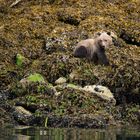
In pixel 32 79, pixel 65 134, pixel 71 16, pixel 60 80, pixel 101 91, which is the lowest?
pixel 60 80

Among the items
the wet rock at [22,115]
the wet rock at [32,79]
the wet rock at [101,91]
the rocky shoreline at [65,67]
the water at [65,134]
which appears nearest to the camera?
the water at [65,134]

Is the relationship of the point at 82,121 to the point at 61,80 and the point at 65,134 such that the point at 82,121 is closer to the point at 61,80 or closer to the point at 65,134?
the point at 65,134

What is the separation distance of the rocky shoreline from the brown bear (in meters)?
0.20

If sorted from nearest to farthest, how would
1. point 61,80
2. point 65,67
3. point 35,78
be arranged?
point 35,78
point 61,80
point 65,67

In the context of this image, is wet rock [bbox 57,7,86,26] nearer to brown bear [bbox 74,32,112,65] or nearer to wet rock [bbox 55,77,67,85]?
brown bear [bbox 74,32,112,65]

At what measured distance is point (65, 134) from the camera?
38.4ft

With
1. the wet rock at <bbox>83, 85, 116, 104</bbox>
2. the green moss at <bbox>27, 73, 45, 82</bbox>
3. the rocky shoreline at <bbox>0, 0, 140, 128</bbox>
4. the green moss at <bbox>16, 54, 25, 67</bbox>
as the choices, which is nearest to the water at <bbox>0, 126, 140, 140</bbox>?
the rocky shoreline at <bbox>0, 0, 140, 128</bbox>

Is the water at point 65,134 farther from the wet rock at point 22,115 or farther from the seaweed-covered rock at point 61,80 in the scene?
the seaweed-covered rock at point 61,80

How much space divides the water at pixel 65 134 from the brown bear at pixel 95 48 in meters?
Answer: 4.90

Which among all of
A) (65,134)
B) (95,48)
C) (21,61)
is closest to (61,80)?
(21,61)

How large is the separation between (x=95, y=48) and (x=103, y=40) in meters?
0.33

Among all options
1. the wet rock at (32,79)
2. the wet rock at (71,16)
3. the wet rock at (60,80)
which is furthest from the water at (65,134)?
the wet rock at (71,16)

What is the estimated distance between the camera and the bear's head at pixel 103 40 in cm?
1767

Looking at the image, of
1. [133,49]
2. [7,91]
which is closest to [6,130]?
[7,91]
